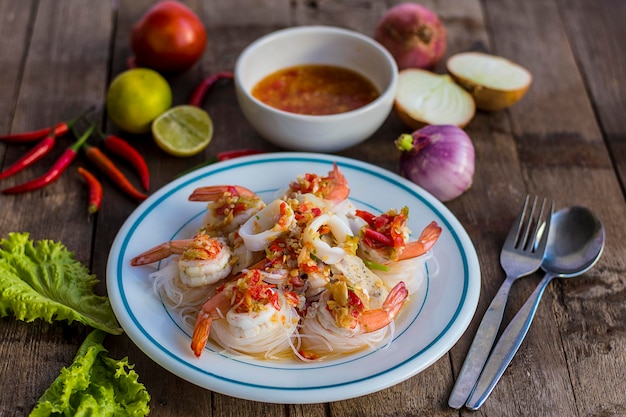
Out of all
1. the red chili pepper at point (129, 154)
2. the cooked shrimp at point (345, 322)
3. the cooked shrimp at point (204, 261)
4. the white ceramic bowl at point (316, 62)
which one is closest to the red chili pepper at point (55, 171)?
the red chili pepper at point (129, 154)

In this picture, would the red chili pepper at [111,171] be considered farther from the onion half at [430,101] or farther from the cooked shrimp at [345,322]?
the onion half at [430,101]

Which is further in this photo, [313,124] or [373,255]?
[313,124]

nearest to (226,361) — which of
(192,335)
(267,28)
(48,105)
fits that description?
(192,335)

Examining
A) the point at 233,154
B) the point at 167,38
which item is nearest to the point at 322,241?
the point at 233,154

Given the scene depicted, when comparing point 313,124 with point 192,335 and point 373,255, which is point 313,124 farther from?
point 192,335

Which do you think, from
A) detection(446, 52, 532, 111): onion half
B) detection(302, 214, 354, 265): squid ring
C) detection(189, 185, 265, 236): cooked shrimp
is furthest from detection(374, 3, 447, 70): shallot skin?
detection(302, 214, 354, 265): squid ring
